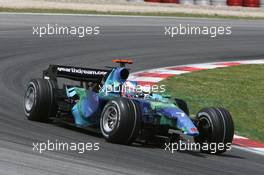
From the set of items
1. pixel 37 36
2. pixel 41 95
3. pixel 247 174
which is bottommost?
pixel 247 174

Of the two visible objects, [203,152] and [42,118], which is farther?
[42,118]

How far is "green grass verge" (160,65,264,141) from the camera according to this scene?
40.2 feet

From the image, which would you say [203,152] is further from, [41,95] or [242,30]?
[242,30]

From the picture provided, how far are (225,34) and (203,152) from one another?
15304 millimetres

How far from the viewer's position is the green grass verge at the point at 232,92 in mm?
12246

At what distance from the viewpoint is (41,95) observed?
10.7 metres

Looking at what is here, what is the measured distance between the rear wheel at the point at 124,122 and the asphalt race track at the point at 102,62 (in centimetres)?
13

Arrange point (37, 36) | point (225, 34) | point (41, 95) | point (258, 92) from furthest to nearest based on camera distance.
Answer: point (225, 34)
point (37, 36)
point (258, 92)
point (41, 95)

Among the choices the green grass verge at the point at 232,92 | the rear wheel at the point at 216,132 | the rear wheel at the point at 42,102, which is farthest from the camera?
the green grass verge at the point at 232,92

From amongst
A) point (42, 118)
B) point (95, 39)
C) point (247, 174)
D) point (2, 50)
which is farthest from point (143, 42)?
point (247, 174)

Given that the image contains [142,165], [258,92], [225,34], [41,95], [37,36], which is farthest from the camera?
[225,34]
